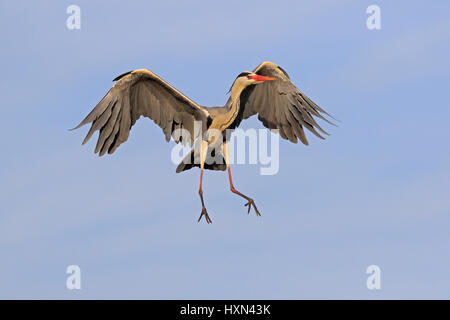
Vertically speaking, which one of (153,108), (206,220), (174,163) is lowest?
(206,220)

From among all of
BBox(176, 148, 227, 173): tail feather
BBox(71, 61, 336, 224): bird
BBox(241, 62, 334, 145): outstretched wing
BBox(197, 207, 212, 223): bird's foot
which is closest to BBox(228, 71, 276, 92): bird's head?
BBox(71, 61, 336, 224): bird

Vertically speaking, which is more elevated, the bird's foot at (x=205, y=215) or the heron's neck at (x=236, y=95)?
the heron's neck at (x=236, y=95)

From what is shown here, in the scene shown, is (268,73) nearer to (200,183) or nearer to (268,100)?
(268,100)

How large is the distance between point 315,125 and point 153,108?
391 centimetres

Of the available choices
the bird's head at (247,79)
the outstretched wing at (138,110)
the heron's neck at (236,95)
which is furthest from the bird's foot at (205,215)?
the bird's head at (247,79)

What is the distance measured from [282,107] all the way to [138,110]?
11.6 feet

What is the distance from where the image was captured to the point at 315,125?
20.4 metres

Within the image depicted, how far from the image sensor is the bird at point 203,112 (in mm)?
19188

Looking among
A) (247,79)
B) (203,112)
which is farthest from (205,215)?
(247,79)

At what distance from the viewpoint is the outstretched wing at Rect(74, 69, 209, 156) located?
1912 cm

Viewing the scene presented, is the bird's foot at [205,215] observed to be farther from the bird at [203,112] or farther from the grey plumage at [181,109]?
the grey plumage at [181,109]

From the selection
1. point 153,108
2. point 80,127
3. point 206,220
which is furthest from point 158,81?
point 206,220

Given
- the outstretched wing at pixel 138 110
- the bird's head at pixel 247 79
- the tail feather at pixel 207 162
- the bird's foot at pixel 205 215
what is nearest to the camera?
the bird's foot at pixel 205 215

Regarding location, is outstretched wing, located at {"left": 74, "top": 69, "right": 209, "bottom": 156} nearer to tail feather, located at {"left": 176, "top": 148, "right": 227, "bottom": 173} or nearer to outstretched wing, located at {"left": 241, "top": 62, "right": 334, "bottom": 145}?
tail feather, located at {"left": 176, "top": 148, "right": 227, "bottom": 173}
